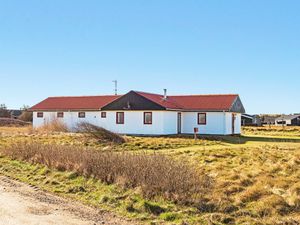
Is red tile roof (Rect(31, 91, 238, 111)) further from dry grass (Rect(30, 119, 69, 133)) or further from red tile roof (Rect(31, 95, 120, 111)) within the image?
dry grass (Rect(30, 119, 69, 133))

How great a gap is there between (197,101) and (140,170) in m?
24.8

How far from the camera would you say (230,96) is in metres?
33.1

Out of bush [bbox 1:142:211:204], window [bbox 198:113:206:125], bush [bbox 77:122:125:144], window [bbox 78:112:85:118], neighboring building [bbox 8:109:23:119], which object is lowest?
bush [bbox 1:142:211:204]

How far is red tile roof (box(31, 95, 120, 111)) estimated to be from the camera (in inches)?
1357

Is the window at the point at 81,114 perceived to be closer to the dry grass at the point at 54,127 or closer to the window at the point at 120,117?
the dry grass at the point at 54,127

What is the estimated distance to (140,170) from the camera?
30.8 ft

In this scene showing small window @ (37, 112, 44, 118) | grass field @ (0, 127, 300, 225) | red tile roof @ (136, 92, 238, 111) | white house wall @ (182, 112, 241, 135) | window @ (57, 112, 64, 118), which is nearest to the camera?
grass field @ (0, 127, 300, 225)

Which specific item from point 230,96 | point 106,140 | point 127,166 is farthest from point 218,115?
point 127,166

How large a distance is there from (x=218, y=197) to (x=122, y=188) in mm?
2305

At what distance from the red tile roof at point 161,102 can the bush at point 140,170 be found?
18183 millimetres

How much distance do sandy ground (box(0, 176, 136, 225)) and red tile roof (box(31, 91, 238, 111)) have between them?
2159 cm

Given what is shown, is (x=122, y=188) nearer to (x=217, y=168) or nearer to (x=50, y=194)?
(x=50, y=194)

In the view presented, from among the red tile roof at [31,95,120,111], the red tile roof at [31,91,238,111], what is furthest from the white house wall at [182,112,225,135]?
the red tile roof at [31,95,120,111]

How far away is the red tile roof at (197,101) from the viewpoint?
3130 centimetres
